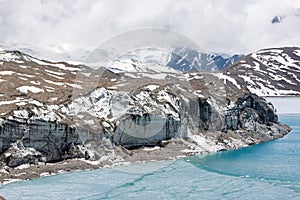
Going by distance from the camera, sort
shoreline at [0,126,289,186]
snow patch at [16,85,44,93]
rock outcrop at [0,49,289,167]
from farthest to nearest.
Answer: snow patch at [16,85,44,93], rock outcrop at [0,49,289,167], shoreline at [0,126,289,186]

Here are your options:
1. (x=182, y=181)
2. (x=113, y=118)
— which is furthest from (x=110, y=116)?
(x=182, y=181)

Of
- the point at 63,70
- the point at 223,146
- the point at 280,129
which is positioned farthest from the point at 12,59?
the point at 280,129

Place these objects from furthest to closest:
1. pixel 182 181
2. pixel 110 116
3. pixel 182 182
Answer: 1. pixel 110 116
2. pixel 182 181
3. pixel 182 182

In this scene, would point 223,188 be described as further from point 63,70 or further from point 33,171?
point 63,70

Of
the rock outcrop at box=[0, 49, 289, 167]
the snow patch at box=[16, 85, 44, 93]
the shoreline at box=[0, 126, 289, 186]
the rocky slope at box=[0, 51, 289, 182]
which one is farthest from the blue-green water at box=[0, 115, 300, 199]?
the snow patch at box=[16, 85, 44, 93]

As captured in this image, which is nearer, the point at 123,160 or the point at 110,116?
the point at 123,160

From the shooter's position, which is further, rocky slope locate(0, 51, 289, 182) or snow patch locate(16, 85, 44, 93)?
snow patch locate(16, 85, 44, 93)

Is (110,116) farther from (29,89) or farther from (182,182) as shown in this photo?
(182,182)

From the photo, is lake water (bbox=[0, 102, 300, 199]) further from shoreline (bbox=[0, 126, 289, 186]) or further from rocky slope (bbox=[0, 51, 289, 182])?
rocky slope (bbox=[0, 51, 289, 182])
